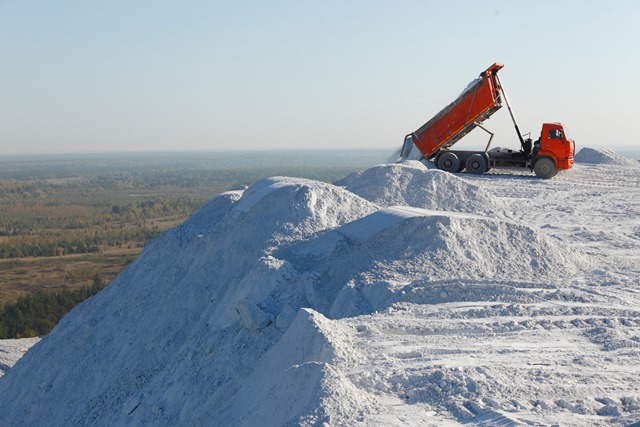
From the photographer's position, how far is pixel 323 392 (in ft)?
20.6

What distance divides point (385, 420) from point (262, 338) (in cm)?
350

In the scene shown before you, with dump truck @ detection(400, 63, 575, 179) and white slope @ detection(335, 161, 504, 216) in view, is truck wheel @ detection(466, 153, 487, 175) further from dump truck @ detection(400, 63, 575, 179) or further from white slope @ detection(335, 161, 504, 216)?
white slope @ detection(335, 161, 504, 216)

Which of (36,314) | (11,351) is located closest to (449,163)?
(11,351)

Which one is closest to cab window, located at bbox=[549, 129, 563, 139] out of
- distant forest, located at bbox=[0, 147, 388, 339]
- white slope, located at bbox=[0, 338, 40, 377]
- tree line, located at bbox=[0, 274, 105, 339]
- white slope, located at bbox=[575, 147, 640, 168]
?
distant forest, located at bbox=[0, 147, 388, 339]

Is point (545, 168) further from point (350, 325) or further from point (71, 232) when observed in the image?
point (71, 232)

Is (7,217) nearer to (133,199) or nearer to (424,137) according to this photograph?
(133,199)

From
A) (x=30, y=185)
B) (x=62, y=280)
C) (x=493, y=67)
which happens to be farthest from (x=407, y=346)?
(x=30, y=185)

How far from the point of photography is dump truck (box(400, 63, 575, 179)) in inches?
886

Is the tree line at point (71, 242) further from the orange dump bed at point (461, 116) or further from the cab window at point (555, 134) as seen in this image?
the cab window at point (555, 134)

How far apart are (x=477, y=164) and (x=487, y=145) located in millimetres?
950

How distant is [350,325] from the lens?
8391mm

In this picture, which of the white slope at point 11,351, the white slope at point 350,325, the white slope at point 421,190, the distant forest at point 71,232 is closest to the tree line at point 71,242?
the distant forest at point 71,232

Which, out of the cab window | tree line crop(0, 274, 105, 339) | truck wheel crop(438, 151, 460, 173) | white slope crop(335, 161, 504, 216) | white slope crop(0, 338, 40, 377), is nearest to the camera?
white slope crop(335, 161, 504, 216)

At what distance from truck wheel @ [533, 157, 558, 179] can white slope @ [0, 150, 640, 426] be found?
20.4ft
